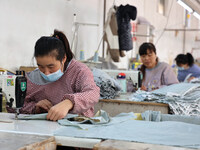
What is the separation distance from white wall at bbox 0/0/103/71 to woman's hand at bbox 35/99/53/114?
1.74 metres

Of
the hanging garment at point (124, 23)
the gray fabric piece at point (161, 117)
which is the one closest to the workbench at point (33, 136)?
the gray fabric piece at point (161, 117)

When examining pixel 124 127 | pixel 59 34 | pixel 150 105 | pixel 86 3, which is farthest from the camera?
pixel 86 3

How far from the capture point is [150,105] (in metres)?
2.68

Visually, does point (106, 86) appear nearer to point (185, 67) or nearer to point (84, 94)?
point (84, 94)

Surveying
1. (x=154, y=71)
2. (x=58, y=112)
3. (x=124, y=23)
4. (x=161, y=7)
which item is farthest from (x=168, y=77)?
(x=161, y=7)

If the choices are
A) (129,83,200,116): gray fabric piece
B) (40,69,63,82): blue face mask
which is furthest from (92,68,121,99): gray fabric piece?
(40,69,63,82): blue face mask

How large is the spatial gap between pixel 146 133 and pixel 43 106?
29.4 inches

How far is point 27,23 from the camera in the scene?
13.2ft

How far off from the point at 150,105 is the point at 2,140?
1607 mm

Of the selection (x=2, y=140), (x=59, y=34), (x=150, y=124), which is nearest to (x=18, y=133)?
(x=2, y=140)

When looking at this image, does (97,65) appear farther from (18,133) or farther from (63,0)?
(18,133)

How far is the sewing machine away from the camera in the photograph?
1.74m

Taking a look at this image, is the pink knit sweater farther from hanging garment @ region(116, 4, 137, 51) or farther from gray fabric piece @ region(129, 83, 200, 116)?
hanging garment @ region(116, 4, 137, 51)

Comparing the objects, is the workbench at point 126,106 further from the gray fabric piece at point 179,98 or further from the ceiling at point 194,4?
the ceiling at point 194,4
